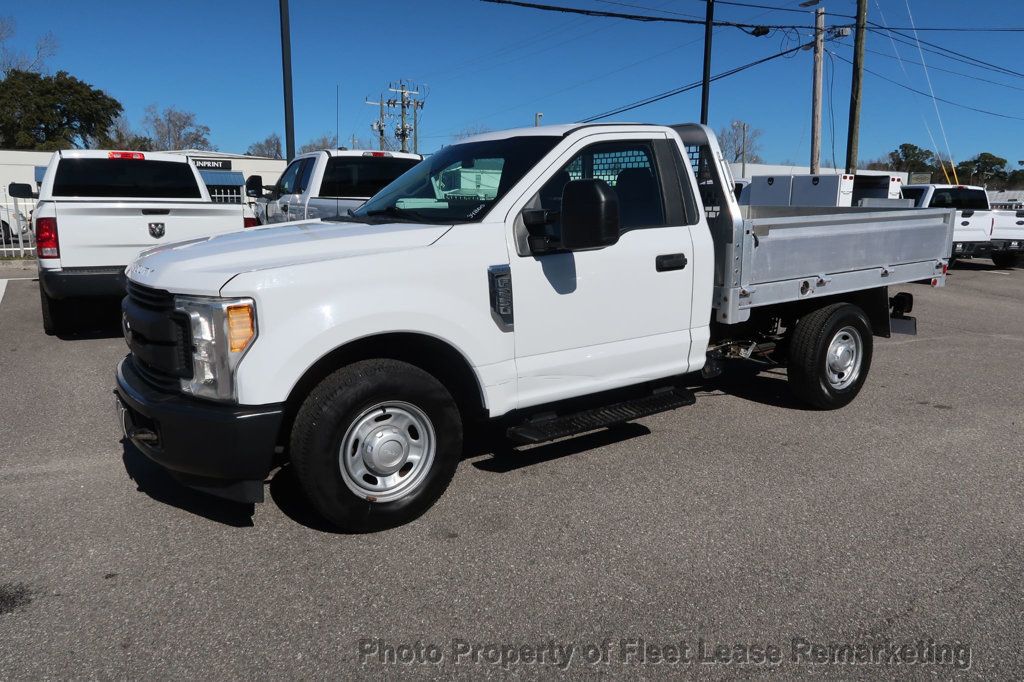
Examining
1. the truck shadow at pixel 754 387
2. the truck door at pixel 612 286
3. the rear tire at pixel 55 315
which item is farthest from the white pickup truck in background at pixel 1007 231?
the rear tire at pixel 55 315

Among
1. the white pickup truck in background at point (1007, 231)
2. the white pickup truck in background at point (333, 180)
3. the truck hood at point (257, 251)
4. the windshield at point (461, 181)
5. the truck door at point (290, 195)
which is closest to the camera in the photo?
the truck hood at point (257, 251)

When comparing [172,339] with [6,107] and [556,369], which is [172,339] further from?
[6,107]

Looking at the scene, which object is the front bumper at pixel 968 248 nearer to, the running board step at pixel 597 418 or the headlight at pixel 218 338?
the running board step at pixel 597 418

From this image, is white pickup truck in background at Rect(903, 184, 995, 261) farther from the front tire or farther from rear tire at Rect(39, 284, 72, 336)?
the front tire

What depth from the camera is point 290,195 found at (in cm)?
1066

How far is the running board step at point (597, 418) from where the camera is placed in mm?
4199

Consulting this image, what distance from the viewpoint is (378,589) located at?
10.9ft

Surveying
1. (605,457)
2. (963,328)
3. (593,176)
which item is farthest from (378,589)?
(963,328)

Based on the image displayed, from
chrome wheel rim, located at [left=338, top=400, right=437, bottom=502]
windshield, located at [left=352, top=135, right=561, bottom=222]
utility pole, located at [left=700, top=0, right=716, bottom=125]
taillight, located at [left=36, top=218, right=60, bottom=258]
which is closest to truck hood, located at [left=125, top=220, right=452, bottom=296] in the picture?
windshield, located at [left=352, top=135, right=561, bottom=222]

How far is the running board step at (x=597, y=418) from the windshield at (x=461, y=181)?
1.18 metres

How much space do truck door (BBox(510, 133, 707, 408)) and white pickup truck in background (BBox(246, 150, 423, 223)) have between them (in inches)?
224

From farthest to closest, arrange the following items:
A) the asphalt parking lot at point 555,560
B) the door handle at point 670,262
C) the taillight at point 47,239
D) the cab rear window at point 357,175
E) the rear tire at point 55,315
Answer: the cab rear window at point 357,175 → the rear tire at point 55,315 → the taillight at point 47,239 → the door handle at point 670,262 → the asphalt parking lot at point 555,560

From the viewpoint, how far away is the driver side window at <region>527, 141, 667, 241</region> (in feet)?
15.3

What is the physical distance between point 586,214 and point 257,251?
1.61 m
